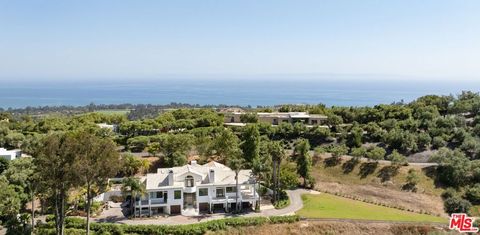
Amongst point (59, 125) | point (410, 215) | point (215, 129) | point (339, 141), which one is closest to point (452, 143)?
point (339, 141)

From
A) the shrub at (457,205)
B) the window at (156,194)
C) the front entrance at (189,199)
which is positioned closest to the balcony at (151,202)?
the window at (156,194)

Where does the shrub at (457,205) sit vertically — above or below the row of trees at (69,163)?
below

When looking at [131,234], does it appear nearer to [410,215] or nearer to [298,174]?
[298,174]

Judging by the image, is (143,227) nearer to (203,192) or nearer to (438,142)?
(203,192)

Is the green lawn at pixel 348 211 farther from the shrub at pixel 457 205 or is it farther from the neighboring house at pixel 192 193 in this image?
the neighboring house at pixel 192 193

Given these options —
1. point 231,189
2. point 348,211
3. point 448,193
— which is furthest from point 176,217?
point 448,193
